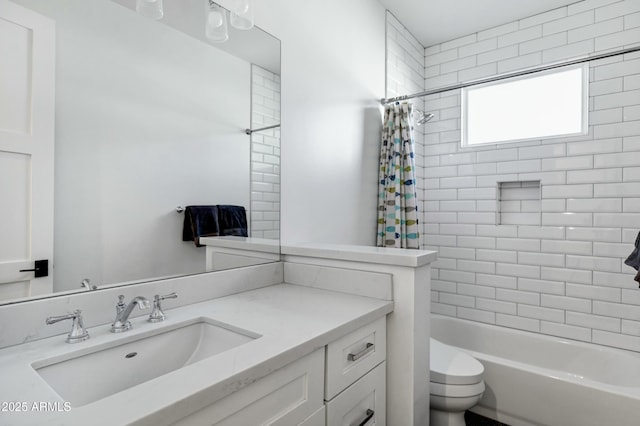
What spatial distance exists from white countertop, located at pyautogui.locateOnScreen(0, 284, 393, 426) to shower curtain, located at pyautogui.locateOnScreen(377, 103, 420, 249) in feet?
3.43

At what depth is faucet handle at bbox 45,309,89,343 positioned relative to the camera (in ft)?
3.09

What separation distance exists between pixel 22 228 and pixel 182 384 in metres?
0.65

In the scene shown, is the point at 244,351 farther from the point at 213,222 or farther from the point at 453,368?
the point at 453,368

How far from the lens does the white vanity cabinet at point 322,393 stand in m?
0.78

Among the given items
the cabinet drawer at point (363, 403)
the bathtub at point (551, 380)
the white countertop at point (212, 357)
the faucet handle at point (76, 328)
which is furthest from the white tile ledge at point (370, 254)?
the bathtub at point (551, 380)

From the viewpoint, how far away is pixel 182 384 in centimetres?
71

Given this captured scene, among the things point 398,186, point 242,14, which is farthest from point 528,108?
point 242,14

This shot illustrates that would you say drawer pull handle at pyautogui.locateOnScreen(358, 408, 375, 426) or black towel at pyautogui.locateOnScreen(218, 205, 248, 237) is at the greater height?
black towel at pyautogui.locateOnScreen(218, 205, 248, 237)

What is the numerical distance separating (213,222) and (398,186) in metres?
1.38

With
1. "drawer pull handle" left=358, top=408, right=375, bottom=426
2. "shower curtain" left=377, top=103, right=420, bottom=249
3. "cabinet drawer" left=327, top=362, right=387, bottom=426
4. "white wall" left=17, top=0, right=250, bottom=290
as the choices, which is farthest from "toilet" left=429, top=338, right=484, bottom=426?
"white wall" left=17, top=0, right=250, bottom=290

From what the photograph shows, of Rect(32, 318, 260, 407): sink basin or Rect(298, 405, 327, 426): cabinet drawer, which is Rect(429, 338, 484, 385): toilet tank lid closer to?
Rect(298, 405, 327, 426): cabinet drawer

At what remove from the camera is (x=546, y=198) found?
8.25 feet

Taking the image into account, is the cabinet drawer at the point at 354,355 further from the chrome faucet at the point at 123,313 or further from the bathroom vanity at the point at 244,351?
the chrome faucet at the point at 123,313

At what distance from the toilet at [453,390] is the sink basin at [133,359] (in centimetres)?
116
